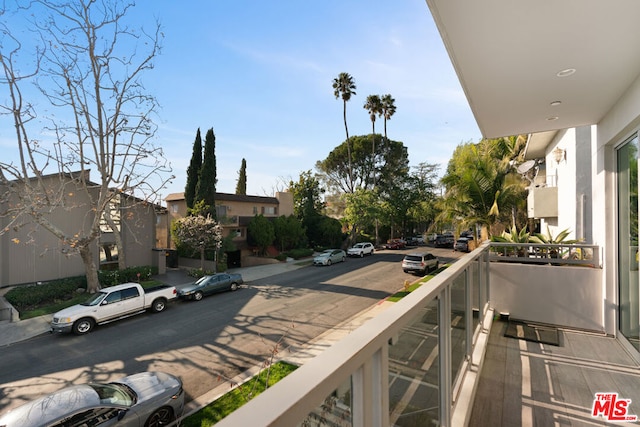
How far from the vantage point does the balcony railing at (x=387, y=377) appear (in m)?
0.74

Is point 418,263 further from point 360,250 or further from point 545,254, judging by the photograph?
point 545,254

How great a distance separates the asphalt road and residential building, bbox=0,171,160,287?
22.5ft

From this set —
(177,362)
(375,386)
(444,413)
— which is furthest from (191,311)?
(375,386)

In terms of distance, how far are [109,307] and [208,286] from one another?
4314 mm

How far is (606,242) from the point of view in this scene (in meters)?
5.55

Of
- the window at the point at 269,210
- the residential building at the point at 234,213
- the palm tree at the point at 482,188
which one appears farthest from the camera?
the window at the point at 269,210

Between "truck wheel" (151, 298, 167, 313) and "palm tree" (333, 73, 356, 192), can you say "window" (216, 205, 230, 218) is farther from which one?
"palm tree" (333, 73, 356, 192)

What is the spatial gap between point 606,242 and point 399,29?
16.7ft

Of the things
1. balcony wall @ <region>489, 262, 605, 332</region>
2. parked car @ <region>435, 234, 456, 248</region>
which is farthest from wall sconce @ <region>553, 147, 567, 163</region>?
parked car @ <region>435, 234, 456, 248</region>

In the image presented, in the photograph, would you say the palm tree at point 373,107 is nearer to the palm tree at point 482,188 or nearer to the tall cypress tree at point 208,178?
the tall cypress tree at point 208,178

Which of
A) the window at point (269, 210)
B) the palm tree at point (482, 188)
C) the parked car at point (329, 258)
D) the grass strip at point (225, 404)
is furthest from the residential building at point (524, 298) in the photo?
the window at point (269, 210)

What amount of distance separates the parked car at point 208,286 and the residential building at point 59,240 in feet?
16.2

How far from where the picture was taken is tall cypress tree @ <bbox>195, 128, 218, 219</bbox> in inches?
933

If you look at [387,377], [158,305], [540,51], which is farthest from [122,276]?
[540,51]
